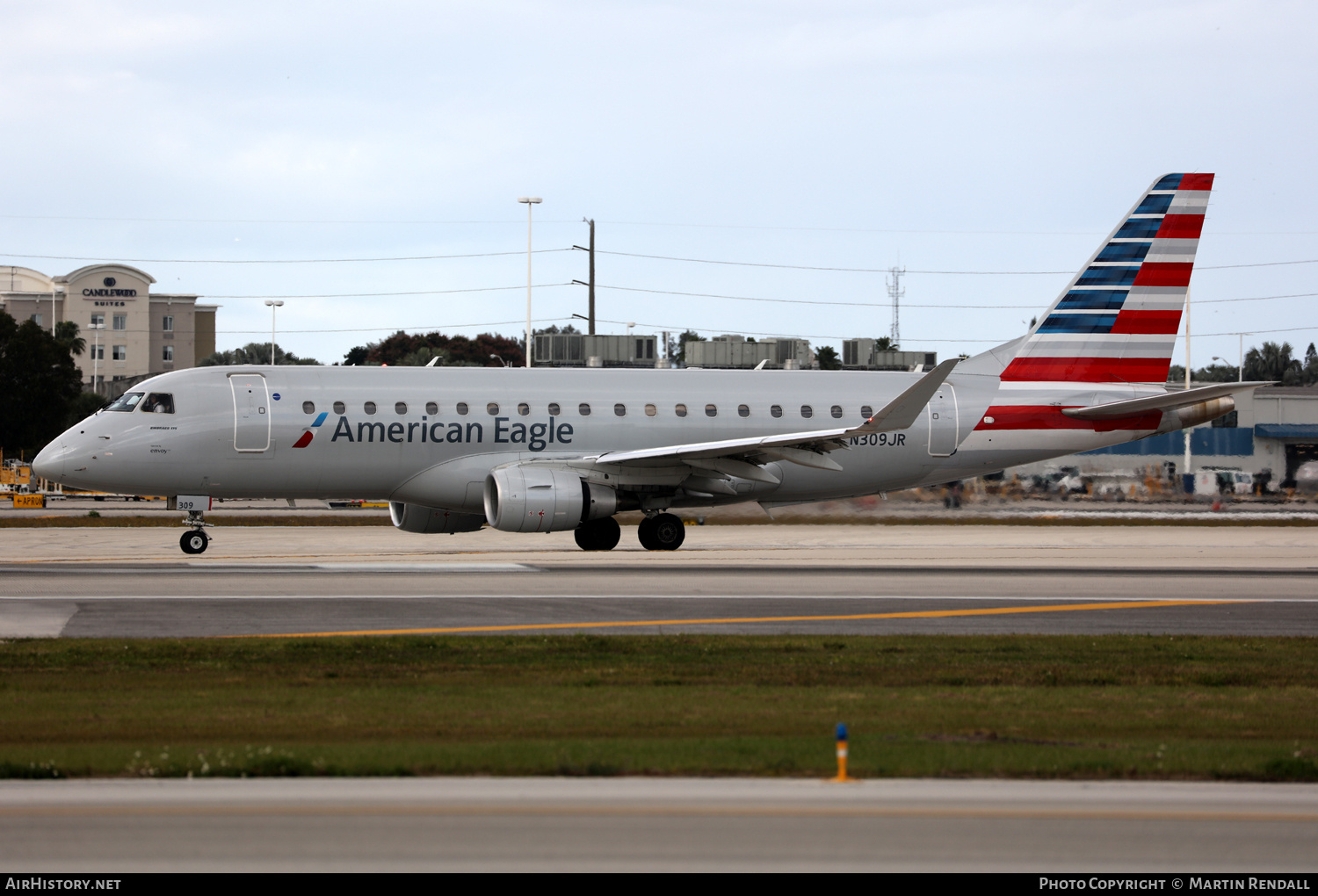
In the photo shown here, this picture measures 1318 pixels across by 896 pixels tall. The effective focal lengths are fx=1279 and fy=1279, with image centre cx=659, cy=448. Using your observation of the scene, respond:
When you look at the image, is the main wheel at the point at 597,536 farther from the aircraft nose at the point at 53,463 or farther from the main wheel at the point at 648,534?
the aircraft nose at the point at 53,463

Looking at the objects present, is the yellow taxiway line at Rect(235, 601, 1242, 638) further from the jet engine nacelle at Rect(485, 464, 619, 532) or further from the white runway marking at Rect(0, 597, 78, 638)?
the jet engine nacelle at Rect(485, 464, 619, 532)

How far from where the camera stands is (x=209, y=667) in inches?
516

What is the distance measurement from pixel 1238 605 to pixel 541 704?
13.6 metres

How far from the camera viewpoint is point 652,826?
7.18 metres

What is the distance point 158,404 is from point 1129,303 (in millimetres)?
22968

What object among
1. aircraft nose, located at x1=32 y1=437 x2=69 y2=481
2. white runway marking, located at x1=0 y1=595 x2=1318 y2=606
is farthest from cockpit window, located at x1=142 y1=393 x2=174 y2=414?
white runway marking, located at x1=0 y1=595 x2=1318 y2=606

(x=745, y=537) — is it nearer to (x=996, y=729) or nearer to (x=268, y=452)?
(x=268, y=452)

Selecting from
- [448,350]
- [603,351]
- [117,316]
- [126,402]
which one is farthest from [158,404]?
[117,316]

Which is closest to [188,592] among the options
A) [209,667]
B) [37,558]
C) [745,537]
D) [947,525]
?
[209,667]

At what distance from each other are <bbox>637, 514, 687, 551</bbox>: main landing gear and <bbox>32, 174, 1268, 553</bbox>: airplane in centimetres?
5

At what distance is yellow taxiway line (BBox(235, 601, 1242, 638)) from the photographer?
626 inches

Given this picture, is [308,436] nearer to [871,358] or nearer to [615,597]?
[615,597]

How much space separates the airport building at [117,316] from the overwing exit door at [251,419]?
105110mm

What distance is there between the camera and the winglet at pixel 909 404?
25453 millimetres
